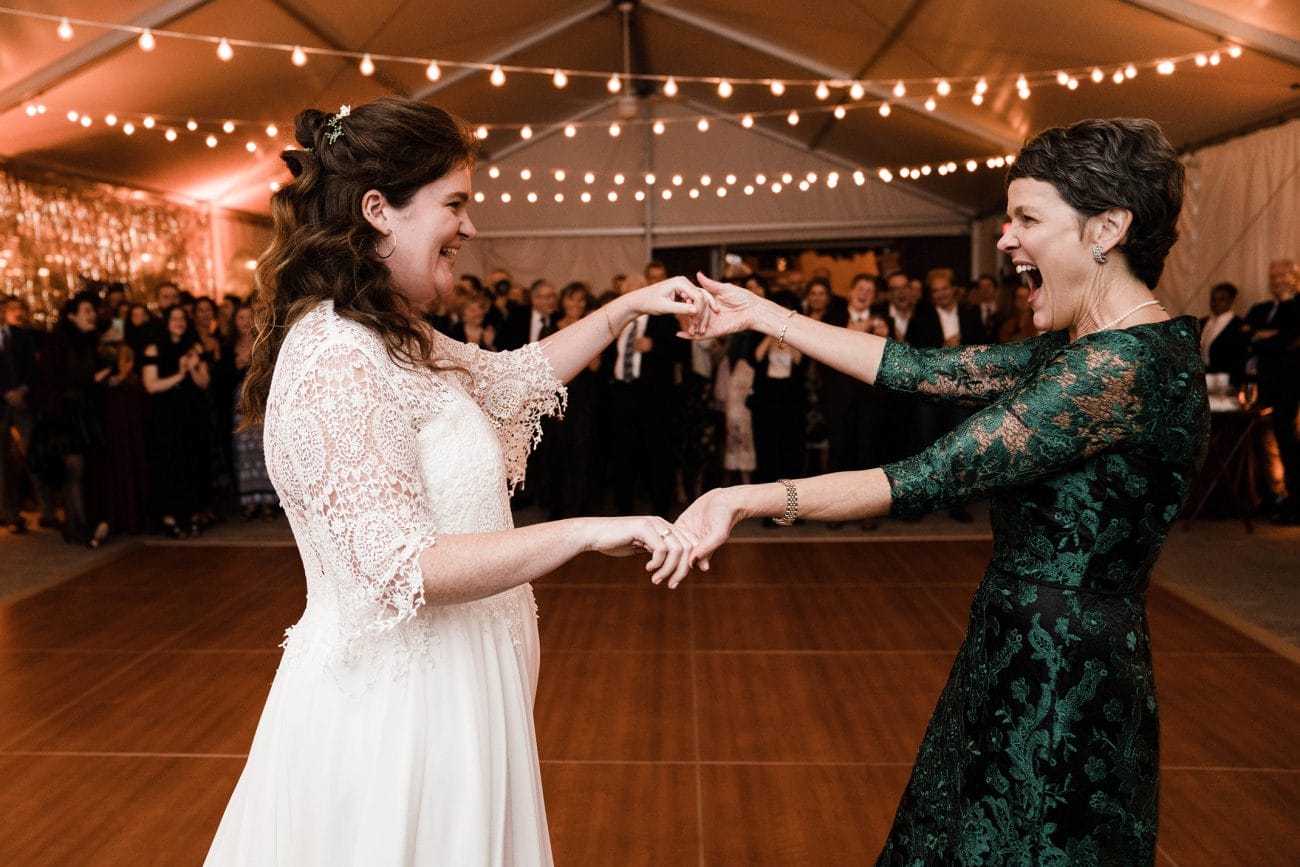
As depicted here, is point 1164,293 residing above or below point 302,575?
above

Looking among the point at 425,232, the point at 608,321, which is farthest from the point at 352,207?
the point at 608,321

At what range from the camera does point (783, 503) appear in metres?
1.39

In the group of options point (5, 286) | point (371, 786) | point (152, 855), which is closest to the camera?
point (371, 786)

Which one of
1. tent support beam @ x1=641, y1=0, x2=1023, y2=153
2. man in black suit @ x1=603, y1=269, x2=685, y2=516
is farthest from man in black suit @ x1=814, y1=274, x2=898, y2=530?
tent support beam @ x1=641, y1=0, x2=1023, y2=153

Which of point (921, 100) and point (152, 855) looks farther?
point (921, 100)

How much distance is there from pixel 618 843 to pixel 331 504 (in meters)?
1.68

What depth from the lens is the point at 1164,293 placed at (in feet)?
29.3

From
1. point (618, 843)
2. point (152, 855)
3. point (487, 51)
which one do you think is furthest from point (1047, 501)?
point (487, 51)

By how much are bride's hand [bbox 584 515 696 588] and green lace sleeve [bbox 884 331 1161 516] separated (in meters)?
0.28

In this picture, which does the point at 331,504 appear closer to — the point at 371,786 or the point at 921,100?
the point at 371,786

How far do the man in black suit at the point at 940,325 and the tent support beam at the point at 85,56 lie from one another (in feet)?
15.3

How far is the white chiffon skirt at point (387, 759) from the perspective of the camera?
141 cm

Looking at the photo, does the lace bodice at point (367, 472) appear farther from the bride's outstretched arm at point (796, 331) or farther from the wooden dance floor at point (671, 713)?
the wooden dance floor at point (671, 713)

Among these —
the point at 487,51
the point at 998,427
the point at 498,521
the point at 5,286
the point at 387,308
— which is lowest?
the point at 498,521
